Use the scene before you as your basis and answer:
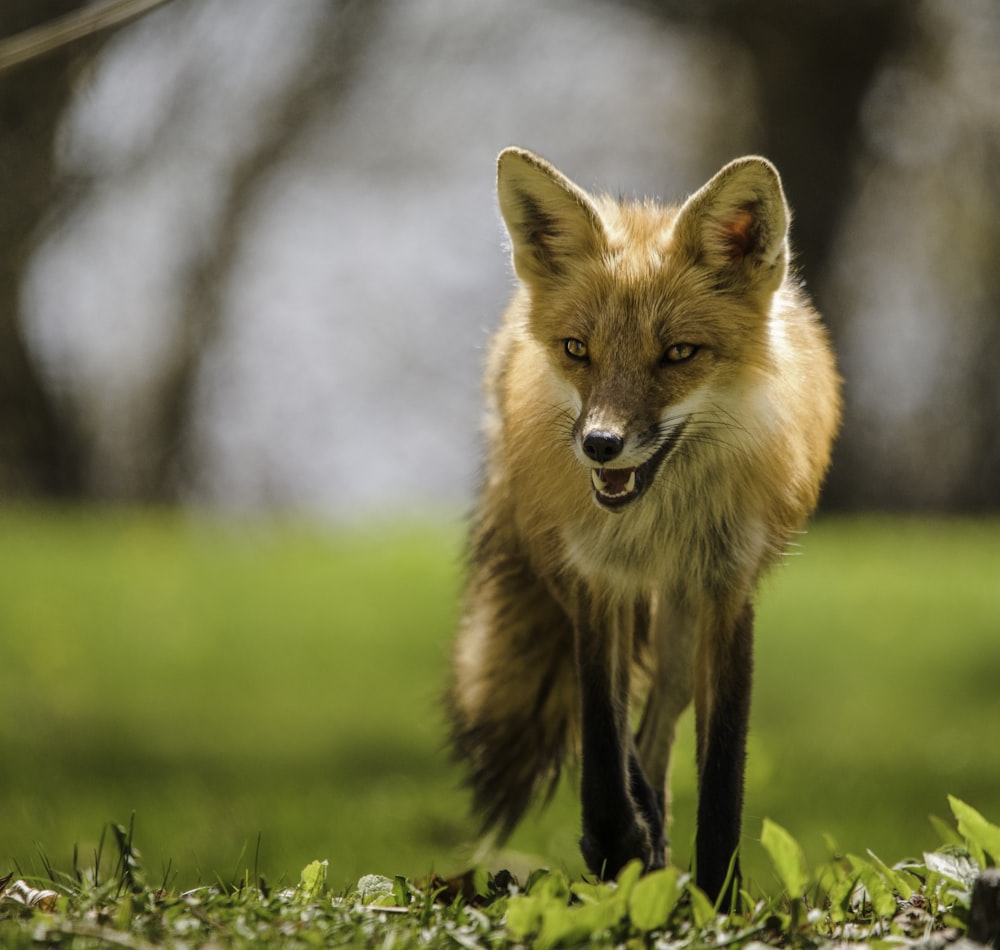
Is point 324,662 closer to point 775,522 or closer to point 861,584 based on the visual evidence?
point 861,584

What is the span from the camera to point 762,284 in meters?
Result: 3.78

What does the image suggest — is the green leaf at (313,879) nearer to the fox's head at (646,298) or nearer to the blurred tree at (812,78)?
the fox's head at (646,298)

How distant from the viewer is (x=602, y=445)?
330cm

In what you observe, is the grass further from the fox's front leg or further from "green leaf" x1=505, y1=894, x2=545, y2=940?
"green leaf" x1=505, y1=894, x2=545, y2=940

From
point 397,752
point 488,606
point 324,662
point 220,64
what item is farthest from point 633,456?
point 220,64

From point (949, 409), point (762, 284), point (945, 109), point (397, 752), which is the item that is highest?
point (945, 109)

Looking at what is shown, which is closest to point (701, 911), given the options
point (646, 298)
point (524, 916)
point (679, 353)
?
point (524, 916)

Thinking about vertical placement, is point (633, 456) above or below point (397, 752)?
above

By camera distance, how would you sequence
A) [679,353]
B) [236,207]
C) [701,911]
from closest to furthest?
[701,911]
[679,353]
[236,207]

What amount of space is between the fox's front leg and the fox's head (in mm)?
689

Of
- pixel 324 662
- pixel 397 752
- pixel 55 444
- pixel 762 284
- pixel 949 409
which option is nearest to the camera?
pixel 762 284

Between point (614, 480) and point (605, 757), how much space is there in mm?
982

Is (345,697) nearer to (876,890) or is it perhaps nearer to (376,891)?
(376,891)

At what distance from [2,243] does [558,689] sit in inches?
393
